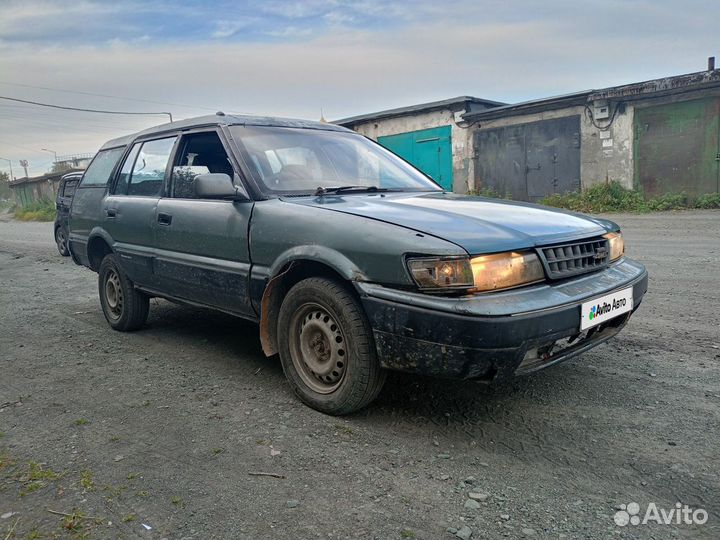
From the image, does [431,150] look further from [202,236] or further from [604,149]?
[202,236]

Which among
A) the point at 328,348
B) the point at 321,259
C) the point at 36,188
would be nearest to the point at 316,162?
the point at 321,259

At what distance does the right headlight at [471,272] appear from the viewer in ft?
8.30

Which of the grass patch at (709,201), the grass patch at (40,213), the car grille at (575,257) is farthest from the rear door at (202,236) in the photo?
the grass patch at (40,213)

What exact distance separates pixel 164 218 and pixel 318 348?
5.87ft

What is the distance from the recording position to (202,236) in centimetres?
381

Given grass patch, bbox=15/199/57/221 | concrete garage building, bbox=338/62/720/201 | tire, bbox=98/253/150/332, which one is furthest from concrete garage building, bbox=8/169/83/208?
tire, bbox=98/253/150/332

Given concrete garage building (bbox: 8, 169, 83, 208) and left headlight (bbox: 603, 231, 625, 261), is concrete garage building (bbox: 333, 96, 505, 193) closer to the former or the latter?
left headlight (bbox: 603, 231, 625, 261)

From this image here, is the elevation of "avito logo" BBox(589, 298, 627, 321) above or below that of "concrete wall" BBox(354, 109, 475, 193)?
below

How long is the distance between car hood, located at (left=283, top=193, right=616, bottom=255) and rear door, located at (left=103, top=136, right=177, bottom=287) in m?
1.52

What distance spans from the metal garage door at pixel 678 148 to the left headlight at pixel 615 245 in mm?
12734

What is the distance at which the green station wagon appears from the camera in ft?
8.38

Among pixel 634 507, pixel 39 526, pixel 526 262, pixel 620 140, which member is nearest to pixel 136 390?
pixel 39 526

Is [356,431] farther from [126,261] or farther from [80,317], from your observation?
[80,317]

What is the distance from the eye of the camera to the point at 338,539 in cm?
203
